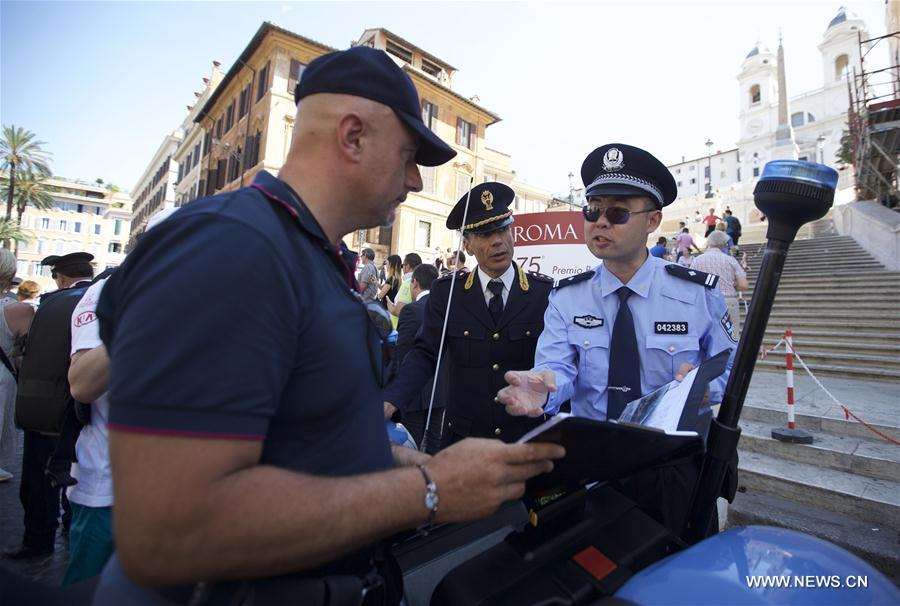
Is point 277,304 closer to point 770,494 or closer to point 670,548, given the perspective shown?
point 670,548

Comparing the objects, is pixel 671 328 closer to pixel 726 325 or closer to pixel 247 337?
pixel 726 325

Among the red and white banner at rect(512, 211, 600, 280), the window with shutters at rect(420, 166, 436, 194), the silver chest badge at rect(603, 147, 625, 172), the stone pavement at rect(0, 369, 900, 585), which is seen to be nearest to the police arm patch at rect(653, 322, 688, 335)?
the silver chest badge at rect(603, 147, 625, 172)

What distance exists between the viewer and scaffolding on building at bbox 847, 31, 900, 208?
12.1 metres

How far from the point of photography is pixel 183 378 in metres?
0.68

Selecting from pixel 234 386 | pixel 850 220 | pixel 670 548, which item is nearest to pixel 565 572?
pixel 670 548

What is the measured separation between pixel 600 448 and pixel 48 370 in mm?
3443

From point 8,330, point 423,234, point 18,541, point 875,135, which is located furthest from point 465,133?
point 18,541

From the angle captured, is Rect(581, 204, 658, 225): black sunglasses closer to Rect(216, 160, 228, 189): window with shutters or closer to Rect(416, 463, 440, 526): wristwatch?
Rect(416, 463, 440, 526): wristwatch

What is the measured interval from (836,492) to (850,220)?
14578 mm

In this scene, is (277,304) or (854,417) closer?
(277,304)

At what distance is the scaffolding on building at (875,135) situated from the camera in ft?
39.7

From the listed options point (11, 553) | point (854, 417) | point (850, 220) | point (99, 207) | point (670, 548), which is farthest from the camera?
point (99, 207)

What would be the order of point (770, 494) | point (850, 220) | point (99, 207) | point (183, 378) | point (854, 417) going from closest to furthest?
point (183, 378) → point (770, 494) → point (854, 417) → point (850, 220) → point (99, 207)

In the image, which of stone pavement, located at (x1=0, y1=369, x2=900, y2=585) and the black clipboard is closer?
the black clipboard
